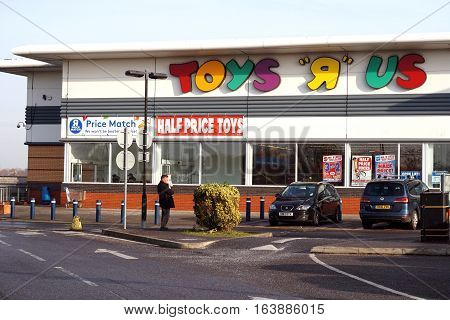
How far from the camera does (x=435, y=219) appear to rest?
18.2 metres

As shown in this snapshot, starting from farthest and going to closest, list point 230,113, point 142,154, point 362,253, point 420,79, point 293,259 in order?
point 230,113, point 420,79, point 142,154, point 362,253, point 293,259

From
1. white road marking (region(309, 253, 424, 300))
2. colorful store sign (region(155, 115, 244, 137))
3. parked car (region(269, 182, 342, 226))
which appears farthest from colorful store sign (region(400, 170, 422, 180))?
white road marking (region(309, 253, 424, 300))

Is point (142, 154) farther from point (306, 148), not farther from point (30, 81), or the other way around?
point (30, 81)

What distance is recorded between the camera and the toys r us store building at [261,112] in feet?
109

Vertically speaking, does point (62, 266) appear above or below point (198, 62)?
below

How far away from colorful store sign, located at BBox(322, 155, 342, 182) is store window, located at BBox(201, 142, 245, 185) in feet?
13.1

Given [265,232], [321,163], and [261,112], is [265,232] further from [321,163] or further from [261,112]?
[261,112]

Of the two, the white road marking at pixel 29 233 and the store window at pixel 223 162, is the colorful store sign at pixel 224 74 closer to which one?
the store window at pixel 223 162

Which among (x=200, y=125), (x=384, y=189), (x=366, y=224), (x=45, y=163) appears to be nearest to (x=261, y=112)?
(x=200, y=125)

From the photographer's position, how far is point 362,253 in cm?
1625

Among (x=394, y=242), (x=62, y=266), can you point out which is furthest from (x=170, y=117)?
(x=62, y=266)

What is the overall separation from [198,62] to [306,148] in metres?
6.76

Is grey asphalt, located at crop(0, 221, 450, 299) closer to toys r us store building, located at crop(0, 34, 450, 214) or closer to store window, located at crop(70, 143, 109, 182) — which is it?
toys r us store building, located at crop(0, 34, 450, 214)

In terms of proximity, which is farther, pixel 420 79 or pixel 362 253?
pixel 420 79
